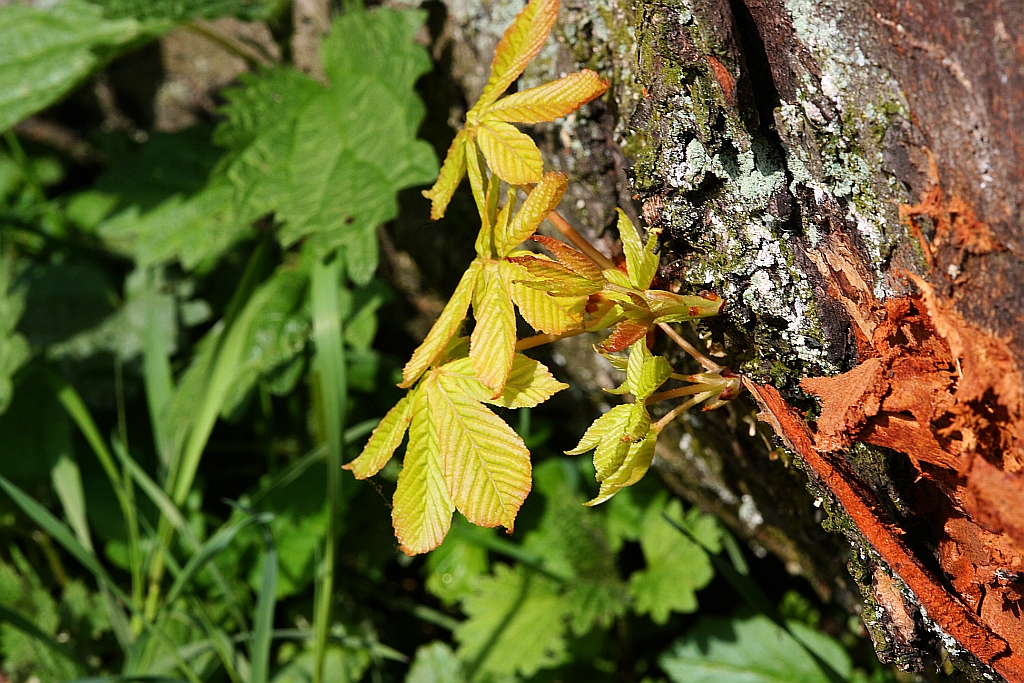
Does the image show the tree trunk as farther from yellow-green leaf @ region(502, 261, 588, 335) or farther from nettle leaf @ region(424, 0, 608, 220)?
yellow-green leaf @ region(502, 261, 588, 335)

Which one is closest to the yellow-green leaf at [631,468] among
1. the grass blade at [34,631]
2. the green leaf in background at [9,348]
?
the grass blade at [34,631]

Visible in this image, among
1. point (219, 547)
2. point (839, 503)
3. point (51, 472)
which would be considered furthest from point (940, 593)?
point (51, 472)

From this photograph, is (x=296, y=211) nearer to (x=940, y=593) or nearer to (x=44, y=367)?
(x=44, y=367)

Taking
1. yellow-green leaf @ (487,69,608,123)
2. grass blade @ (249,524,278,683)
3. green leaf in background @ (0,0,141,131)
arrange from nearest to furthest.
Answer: yellow-green leaf @ (487,69,608,123), grass blade @ (249,524,278,683), green leaf in background @ (0,0,141,131)

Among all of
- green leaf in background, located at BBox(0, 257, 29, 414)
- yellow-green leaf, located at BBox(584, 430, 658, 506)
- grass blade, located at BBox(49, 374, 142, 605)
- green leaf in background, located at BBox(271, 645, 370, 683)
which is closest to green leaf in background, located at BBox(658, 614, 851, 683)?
green leaf in background, located at BBox(271, 645, 370, 683)

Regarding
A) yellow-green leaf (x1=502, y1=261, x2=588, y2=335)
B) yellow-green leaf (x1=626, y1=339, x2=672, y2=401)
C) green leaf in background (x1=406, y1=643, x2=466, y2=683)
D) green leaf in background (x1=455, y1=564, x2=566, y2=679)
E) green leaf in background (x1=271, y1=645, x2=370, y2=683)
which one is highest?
yellow-green leaf (x1=502, y1=261, x2=588, y2=335)

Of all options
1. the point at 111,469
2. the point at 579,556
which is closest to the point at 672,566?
the point at 579,556
